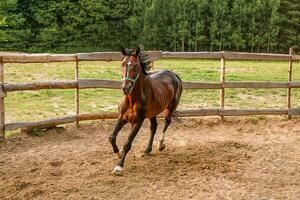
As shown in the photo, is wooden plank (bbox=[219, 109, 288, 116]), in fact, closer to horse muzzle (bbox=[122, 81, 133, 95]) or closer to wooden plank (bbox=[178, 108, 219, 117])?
wooden plank (bbox=[178, 108, 219, 117])

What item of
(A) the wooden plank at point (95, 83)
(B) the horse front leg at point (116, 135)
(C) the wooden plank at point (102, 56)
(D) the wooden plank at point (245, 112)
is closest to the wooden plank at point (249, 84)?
(D) the wooden plank at point (245, 112)

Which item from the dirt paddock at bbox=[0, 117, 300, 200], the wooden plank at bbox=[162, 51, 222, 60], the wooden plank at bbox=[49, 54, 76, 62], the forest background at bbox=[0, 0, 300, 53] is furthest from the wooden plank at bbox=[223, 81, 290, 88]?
the forest background at bbox=[0, 0, 300, 53]

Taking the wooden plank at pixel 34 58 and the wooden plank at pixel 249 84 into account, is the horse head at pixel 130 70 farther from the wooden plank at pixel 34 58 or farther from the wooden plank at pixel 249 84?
the wooden plank at pixel 249 84

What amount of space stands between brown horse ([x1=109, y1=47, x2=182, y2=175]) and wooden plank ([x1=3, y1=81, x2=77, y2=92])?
190 centimetres

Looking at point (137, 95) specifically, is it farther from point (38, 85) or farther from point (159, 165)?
point (38, 85)

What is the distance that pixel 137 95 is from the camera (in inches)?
215

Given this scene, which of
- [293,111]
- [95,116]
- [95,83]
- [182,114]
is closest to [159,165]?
[95,116]

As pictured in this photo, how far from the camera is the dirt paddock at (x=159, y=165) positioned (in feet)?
15.3

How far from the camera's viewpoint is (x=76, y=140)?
7.13 m

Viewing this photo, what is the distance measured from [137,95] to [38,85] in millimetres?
2518

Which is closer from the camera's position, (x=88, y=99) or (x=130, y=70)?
(x=130, y=70)

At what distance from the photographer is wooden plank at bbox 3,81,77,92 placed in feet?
22.7

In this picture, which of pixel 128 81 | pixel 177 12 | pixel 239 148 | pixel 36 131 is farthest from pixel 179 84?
pixel 177 12

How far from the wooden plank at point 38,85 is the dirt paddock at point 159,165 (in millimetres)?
825
